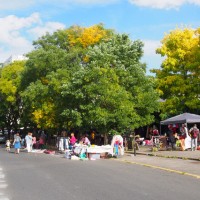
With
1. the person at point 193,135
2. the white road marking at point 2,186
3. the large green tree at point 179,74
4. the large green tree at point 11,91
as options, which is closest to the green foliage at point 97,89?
the large green tree at point 179,74

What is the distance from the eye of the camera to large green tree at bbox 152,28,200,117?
4231cm

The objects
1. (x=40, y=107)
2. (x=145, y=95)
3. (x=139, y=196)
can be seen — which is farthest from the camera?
(x=40, y=107)

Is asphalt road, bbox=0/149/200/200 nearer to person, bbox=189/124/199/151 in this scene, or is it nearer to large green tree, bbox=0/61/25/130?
person, bbox=189/124/199/151

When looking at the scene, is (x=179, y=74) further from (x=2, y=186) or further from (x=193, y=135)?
(x=2, y=186)

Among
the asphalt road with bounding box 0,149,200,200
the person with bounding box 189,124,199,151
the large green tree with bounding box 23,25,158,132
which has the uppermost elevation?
the large green tree with bounding box 23,25,158,132

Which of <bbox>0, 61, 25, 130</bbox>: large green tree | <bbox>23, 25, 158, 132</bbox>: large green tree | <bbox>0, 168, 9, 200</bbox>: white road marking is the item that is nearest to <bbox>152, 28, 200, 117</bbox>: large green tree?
<bbox>23, 25, 158, 132</bbox>: large green tree

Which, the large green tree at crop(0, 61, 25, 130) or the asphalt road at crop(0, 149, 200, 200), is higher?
the large green tree at crop(0, 61, 25, 130)

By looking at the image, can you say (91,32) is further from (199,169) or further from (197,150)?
(199,169)

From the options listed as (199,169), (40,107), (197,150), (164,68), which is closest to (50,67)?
(40,107)

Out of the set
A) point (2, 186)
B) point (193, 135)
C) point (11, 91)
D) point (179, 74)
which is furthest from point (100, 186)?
point (11, 91)

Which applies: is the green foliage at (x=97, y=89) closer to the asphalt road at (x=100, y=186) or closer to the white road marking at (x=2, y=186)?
the asphalt road at (x=100, y=186)

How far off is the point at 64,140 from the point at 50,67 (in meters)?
12.2

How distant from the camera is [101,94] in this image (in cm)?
3188

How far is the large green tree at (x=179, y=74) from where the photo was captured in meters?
42.3
